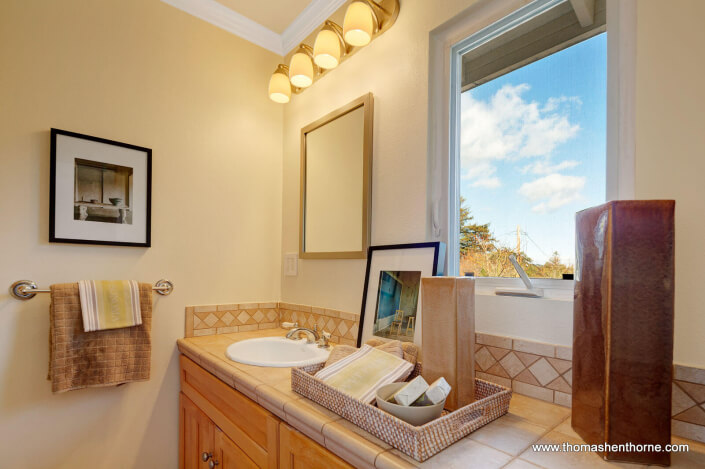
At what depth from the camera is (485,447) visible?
2.28 ft

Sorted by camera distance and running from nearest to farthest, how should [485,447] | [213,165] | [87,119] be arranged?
1. [485,447]
2. [87,119]
3. [213,165]

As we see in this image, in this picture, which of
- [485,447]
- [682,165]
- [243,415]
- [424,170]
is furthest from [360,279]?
[682,165]

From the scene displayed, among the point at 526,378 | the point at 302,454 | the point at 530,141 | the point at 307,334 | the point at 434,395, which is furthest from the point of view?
the point at 307,334

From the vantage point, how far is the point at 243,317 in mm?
1837

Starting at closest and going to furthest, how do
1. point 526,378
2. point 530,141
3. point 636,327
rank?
point 636,327 < point 526,378 < point 530,141

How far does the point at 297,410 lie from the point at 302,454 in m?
0.10

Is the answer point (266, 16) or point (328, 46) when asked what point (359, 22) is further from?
point (266, 16)

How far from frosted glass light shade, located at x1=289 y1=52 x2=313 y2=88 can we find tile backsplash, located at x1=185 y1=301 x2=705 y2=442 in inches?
41.4

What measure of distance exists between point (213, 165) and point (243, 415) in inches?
46.2

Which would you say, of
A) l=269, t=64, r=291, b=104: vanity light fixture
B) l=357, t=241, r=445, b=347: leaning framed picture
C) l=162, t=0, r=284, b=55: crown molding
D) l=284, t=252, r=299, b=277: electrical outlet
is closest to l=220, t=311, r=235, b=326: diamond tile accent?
l=284, t=252, r=299, b=277: electrical outlet

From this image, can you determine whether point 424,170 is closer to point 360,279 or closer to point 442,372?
point 360,279

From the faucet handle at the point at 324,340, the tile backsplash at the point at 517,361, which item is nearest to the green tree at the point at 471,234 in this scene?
the tile backsplash at the point at 517,361

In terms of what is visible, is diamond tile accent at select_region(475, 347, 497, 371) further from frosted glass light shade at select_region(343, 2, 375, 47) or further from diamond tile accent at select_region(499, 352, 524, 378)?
frosted glass light shade at select_region(343, 2, 375, 47)

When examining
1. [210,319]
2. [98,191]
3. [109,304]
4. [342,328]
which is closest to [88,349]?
[109,304]
